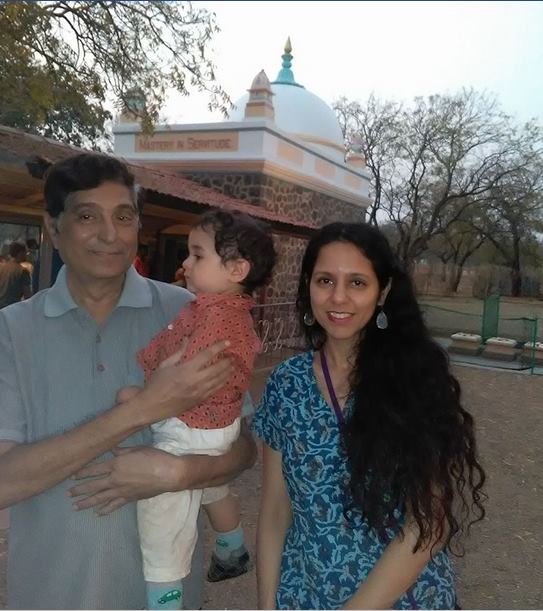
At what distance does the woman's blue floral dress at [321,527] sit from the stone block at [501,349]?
12290 millimetres

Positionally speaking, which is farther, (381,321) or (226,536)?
(226,536)

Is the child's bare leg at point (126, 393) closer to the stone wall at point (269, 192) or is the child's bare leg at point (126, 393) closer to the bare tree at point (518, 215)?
the stone wall at point (269, 192)

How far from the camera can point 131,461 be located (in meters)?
1.49

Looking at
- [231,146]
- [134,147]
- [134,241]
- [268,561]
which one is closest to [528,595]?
[268,561]

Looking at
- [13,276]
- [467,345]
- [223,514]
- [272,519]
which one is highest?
[13,276]

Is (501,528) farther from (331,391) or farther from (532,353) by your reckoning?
(532,353)

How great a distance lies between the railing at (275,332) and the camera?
983cm

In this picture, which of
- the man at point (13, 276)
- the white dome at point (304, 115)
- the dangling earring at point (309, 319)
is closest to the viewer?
the dangling earring at point (309, 319)

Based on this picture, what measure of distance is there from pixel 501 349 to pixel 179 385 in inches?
505

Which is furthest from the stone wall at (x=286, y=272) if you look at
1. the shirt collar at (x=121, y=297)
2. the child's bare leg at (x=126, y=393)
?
the child's bare leg at (x=126, y=393)

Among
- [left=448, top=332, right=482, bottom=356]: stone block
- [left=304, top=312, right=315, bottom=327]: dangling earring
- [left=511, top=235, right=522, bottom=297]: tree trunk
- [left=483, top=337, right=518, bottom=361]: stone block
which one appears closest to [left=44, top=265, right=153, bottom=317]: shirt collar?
[left=304, top=312, right=315, bottom=327]: dangling earring

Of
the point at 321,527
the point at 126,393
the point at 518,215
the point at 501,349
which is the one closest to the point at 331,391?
the point at 321,527

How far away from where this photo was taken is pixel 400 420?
1.55 meters

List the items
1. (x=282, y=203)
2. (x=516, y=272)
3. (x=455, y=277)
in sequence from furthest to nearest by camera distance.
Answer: (x=455, y=277)
(x=516, y=272)
(x=282, y=203)
